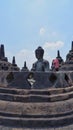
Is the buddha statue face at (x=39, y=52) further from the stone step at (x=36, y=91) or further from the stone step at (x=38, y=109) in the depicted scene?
the stone step at (x=38, y=109)

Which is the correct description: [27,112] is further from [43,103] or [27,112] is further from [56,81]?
Answer: [56,81]

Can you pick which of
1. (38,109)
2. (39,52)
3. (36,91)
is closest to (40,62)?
(39,52)

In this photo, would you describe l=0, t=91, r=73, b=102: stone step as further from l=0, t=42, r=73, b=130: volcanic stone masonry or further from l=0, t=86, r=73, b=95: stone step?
l=0, t=86, r=73, b=95: stone step

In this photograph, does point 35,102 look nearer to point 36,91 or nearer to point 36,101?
point 36,101

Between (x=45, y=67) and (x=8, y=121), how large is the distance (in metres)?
3.01

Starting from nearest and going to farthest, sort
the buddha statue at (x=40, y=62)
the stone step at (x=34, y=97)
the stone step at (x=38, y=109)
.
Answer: the stone step at (x=38, y=109) → the stone step at (x=34, y=97) → the buddha statue at (x=40, y=62)

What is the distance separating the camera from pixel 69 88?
908cm

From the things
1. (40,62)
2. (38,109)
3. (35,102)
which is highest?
(40,62)

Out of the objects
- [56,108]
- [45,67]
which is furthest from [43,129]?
[45,67]

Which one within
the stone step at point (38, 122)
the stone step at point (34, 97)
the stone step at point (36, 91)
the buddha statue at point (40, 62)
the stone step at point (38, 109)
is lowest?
the stone step at point (38, 122)

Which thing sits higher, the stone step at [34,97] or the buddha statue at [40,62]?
the buddha statue at [40,62]

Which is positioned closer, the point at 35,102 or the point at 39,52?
the point at 35,102

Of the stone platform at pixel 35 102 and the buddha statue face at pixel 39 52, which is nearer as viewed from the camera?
the stone platform at pixel 35 102

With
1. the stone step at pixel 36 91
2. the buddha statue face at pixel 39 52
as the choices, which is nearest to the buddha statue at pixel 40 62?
the buddha statue face at pixel 39 52
